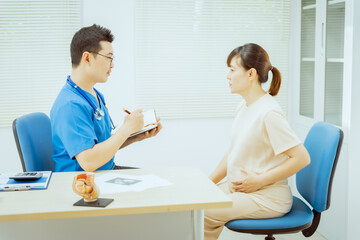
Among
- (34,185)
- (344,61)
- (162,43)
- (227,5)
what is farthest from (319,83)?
(34,185)

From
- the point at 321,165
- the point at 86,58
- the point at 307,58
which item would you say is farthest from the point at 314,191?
the point at 307,58

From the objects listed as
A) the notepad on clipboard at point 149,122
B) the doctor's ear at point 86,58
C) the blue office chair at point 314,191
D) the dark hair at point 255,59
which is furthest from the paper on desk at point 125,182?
the dark hair at point 255,59

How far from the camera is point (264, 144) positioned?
220 cm

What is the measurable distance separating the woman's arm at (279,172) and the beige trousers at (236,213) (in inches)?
2.1

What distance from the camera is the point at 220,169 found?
2557mm

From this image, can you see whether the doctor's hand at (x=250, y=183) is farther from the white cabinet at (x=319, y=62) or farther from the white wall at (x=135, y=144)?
the white wall at (x=135, y=144)

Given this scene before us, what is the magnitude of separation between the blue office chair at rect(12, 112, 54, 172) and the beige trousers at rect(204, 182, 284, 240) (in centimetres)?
90

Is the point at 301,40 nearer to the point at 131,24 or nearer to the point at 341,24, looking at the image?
the point at 341,24

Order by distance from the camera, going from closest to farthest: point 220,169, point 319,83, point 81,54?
1. point 81,54
2. point 220,169
3. point 319,83

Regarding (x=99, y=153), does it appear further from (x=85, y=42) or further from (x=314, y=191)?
(x=314, y=191)

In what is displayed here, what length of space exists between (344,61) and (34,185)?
83.5 inches

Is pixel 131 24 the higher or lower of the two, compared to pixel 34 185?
higher

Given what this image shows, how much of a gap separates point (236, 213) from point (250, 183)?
0.16 metres

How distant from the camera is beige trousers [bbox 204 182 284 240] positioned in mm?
2143
